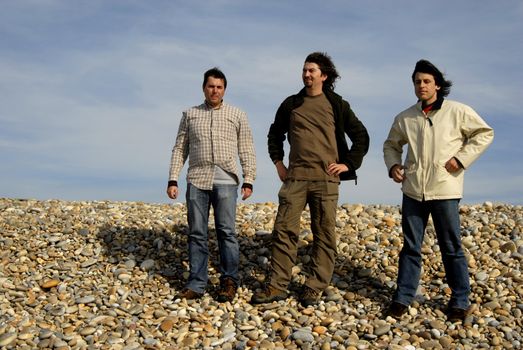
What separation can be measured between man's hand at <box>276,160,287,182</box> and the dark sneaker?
126 cm

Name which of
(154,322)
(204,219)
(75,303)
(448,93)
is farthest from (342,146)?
(75,303)

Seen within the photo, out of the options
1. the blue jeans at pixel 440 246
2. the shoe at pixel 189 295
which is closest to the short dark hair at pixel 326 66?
the blue jeans at pixel 440 246

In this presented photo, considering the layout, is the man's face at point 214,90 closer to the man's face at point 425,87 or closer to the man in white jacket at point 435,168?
the man in white jacket at point 435,168

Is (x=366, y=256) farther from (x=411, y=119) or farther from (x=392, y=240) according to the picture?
(x=411, y=119)

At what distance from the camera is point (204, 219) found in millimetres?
7520

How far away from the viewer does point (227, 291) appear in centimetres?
753

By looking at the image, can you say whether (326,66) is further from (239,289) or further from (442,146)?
(239,289)

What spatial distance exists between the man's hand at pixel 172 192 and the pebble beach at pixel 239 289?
3.97 feet

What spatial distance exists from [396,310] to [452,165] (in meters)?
1.73

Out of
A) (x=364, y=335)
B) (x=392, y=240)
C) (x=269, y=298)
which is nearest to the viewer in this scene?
(x=364, y=335)

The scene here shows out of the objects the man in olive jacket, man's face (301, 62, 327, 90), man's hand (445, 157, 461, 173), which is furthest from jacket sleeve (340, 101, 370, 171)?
man's hand (445, 157, 461, 173)

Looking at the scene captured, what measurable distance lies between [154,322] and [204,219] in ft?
4.17

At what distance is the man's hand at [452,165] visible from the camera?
6785 mm

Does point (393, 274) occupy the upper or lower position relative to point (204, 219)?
lower
